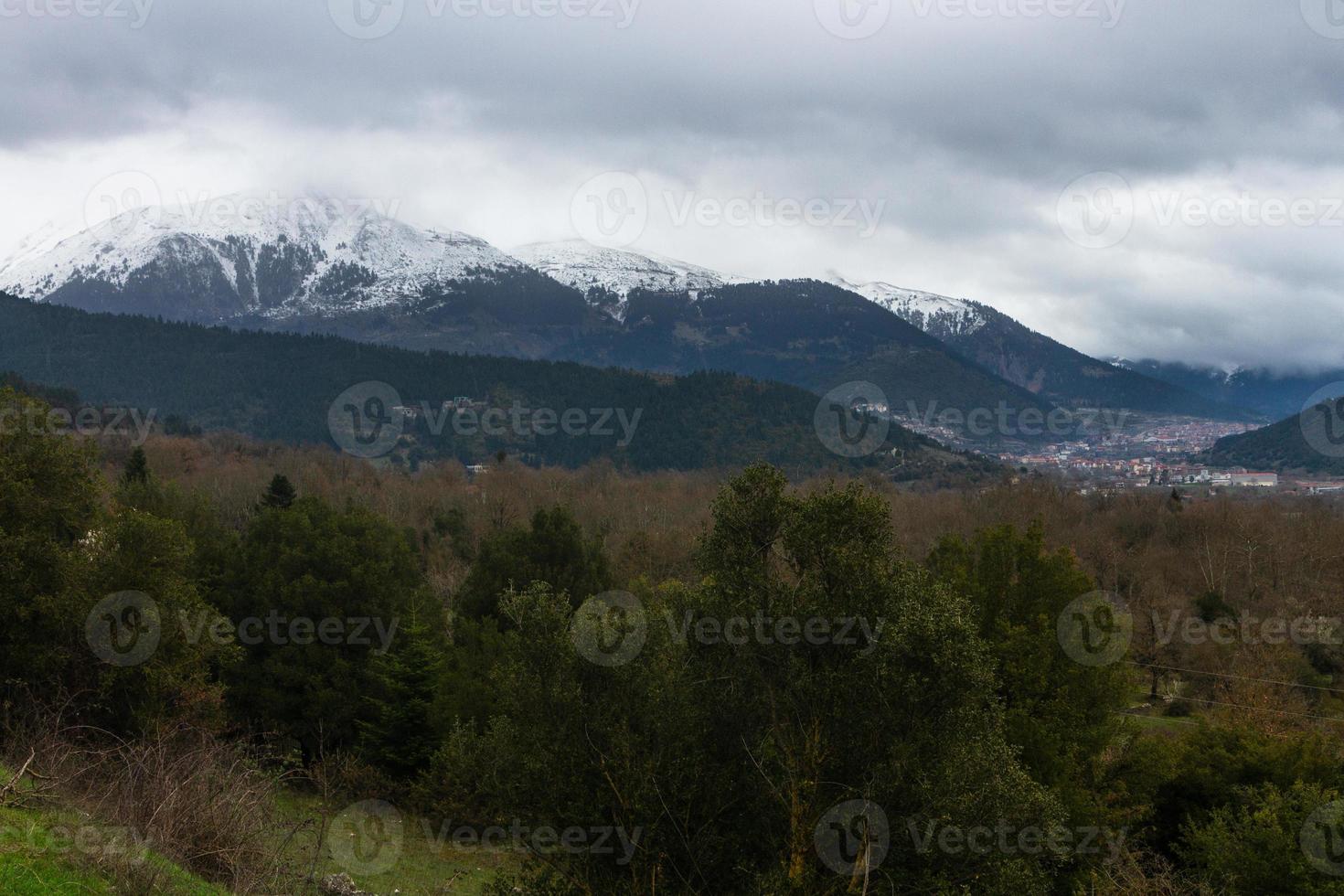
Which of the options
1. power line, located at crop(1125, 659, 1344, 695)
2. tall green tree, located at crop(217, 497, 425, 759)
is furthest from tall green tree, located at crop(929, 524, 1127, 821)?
tall green tree, located at crop(217, 497, 425, 759)

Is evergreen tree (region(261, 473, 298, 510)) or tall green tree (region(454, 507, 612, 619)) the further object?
evergreen tree (region(261, 473, 298, 510))

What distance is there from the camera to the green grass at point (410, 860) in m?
21.5

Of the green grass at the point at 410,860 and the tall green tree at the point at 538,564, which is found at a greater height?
the tall green tree at the point at 538,564

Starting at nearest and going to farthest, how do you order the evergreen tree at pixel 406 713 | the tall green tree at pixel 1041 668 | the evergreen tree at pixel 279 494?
the tall green tree at pixel 1041 668
the evergreen tree at pixel 406 713
the evergreen tree at pixel 279 494

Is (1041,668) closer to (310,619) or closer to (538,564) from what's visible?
(538,564)

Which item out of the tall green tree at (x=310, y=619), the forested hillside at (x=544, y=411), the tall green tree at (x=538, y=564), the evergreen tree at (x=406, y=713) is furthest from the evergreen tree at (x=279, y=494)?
the forested hillside at (x=544, y=411)

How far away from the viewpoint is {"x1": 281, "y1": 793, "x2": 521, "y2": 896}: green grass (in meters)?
21.5

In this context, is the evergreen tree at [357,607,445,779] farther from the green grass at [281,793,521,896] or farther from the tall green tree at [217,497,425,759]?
the green grass at [281,793,521,896]

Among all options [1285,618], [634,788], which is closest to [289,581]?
[634,788]

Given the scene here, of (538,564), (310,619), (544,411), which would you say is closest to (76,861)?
(310,619)

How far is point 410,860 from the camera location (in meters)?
25.4

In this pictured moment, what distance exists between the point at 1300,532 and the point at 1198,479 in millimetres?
115257

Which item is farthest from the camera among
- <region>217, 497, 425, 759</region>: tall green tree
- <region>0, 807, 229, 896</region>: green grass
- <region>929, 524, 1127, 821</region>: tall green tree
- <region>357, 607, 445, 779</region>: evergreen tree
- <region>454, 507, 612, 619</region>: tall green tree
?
<region>454, 507, 612, 619</region>: tall green tree

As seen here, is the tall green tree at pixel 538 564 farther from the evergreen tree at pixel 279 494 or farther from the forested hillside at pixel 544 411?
the forested hillside at pixel 544 411
